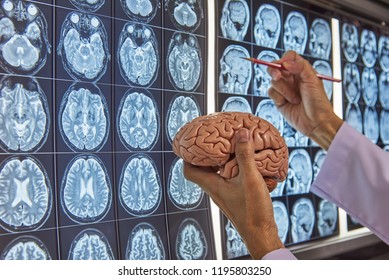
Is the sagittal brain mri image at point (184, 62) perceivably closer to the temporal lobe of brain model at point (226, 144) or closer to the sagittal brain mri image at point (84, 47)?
the sagittal brain mri image at point (84, 47)

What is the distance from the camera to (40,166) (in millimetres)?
913

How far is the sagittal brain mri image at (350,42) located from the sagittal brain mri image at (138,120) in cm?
90

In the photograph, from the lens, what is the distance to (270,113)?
53.4 inches

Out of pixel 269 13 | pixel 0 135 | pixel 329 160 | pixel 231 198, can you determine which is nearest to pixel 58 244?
pixel 0 135

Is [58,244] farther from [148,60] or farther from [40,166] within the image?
[148,60]

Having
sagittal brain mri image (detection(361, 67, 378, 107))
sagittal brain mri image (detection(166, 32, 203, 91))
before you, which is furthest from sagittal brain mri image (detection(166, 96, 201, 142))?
sagittal brain mri image (detection(361, 67, 378, 107))

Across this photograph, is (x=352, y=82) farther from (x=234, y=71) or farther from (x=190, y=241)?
(x=190, y=241)

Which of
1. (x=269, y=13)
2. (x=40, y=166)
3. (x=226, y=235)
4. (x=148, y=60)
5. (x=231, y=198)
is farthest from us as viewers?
(x=269, y=13)

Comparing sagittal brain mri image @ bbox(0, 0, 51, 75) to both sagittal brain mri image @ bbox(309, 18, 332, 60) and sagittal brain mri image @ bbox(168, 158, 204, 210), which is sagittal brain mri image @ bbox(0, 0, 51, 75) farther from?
sagittal brain mri image @ bbox(309, 18, 332, 60)

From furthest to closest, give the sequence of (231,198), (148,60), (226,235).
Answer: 1. (226,235)
2. (148,60)
3. (231,198)

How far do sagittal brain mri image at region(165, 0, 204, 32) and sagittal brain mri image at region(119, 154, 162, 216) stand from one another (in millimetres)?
347

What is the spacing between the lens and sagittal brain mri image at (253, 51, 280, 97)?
52.1 inches

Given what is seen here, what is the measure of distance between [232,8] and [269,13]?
173mm

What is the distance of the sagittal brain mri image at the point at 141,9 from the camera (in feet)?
3.45
